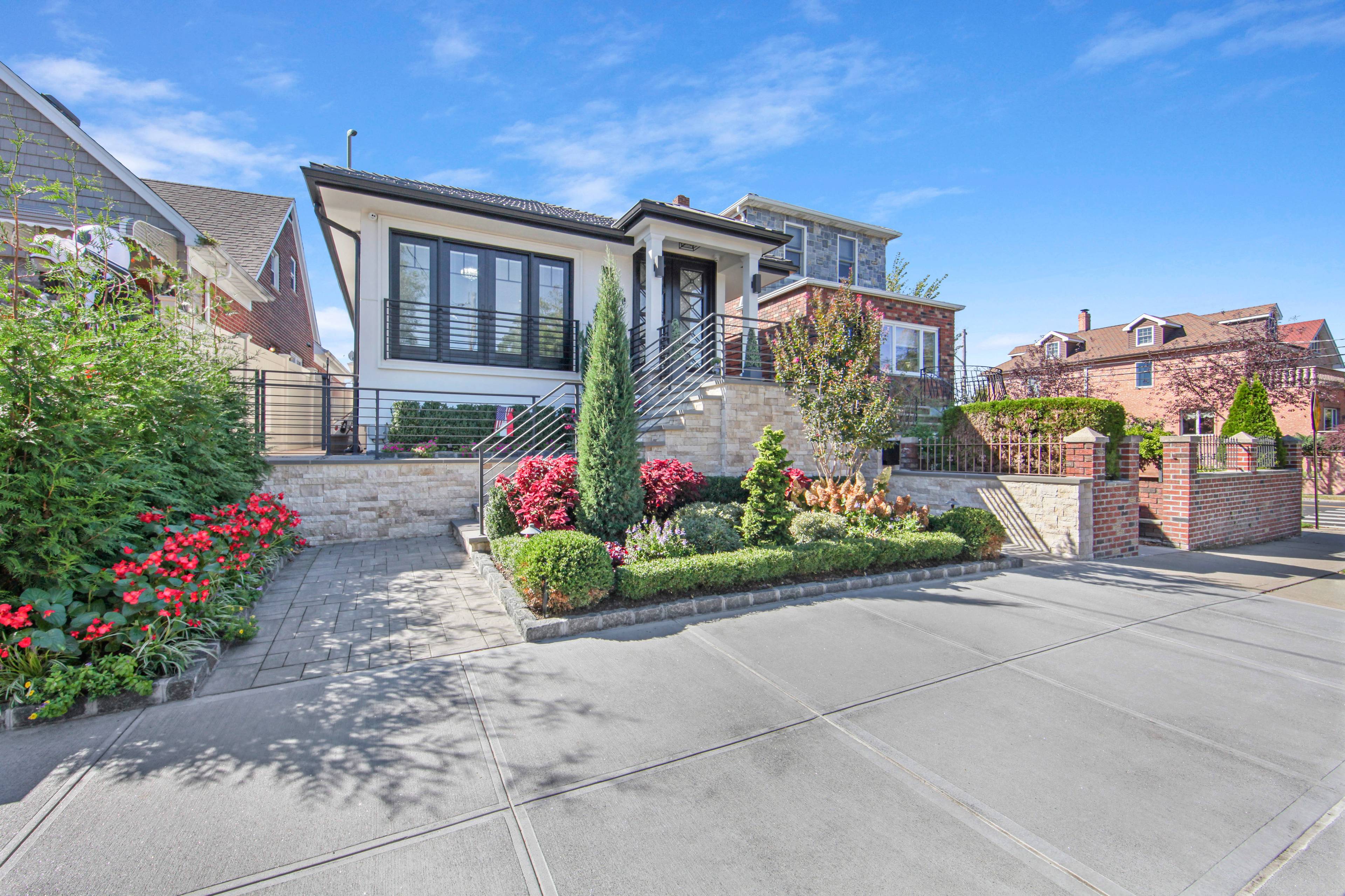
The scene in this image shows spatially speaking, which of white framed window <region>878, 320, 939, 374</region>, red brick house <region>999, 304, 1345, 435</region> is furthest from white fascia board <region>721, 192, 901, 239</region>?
red brick house <region>999, 304, 1345, 435</region>

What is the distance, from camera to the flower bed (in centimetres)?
311

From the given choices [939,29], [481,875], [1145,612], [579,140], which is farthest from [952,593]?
[579,140]

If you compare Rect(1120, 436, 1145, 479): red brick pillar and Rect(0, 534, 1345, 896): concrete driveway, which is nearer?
Rect(0, 534, 1345, 896): concrete driveway

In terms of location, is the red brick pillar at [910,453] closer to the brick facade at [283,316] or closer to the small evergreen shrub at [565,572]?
the small evergreen shrub at [565,572]

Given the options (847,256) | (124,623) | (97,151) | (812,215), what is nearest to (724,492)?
(124,623)

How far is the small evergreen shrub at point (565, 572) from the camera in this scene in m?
4.59

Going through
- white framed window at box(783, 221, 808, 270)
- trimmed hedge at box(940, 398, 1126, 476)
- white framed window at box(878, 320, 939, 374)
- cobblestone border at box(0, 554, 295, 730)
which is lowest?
cobblestone border at box(0, 554, 295, 730)

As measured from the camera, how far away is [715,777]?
2594 mm

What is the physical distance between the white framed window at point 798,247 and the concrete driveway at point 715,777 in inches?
619

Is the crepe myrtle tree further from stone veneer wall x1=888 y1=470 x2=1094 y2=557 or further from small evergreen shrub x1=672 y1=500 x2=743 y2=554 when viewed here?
small evergreen shrub x1=672 y1=500 x2=743 y2=554

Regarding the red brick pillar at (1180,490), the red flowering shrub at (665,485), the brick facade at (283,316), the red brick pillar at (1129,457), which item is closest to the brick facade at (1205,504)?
the red brick pillar at (1180,490)

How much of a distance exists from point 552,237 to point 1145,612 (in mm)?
10108

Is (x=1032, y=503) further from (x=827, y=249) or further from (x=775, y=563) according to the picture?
(x=827, y=249)

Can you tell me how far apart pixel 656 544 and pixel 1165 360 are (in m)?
27.8
